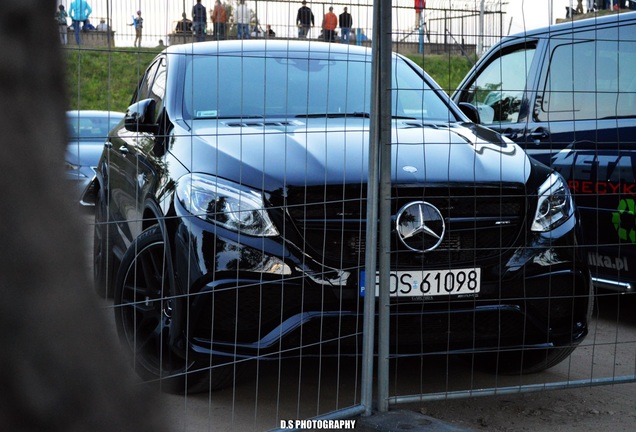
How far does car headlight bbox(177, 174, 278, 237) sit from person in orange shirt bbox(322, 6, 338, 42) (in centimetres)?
78

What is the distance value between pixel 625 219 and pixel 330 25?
8.61 feet

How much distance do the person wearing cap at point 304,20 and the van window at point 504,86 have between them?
2.38 m

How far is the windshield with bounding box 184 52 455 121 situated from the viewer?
4.53 meters

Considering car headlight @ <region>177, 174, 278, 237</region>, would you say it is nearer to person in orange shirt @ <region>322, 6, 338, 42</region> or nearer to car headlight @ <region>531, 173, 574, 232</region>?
person in orange shirt @ <region>322, 6, 338, 42</region>

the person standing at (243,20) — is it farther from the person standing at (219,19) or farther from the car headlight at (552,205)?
the car headlight at (552,205)

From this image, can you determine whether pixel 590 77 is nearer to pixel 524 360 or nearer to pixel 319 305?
pixel 524 360

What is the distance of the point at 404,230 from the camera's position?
4.26 m

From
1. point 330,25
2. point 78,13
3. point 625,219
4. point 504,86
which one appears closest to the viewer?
point 78,13

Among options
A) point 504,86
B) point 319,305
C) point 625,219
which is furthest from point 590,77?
point 319,305

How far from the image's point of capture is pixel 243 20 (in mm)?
3922

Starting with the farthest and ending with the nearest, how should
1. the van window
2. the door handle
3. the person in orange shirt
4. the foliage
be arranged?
the door handle
the van window
the person in orange shirt
the foliage

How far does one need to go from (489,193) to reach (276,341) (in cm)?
122

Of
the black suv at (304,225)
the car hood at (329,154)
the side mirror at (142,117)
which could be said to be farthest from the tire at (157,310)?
the side mirror at (142,117)

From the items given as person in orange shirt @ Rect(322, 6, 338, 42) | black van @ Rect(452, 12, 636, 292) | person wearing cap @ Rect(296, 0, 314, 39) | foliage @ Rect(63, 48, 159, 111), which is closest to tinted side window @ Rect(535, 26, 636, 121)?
black van @ Rect(452, 12, 636, 292)
